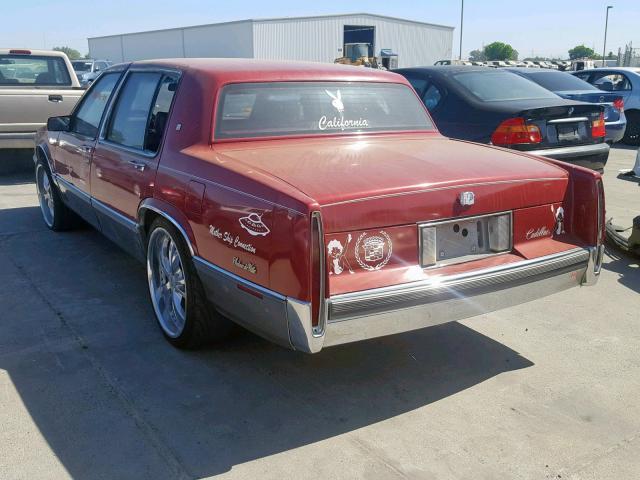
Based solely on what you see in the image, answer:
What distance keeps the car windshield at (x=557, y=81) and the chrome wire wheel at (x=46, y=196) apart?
8.35 m

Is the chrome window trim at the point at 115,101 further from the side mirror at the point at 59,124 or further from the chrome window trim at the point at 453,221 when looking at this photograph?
the chrome window trim at the point at 453,221

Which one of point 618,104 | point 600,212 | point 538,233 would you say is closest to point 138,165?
point 538,233

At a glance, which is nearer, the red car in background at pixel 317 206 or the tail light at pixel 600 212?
the red car in background at pixel 317 206

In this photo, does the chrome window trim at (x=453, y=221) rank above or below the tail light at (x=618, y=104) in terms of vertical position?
above

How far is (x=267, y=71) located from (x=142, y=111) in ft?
3.01

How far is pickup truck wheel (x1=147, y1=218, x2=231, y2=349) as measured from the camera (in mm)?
3637

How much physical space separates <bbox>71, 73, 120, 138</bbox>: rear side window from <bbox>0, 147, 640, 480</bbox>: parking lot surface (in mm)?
1356

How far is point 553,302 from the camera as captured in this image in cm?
471

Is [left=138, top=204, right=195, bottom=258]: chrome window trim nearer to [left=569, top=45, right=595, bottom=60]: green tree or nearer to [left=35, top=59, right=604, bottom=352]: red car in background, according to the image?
[left=35, top=59, right=604, bottom=352]: red car in background

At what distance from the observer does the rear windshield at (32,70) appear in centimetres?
955

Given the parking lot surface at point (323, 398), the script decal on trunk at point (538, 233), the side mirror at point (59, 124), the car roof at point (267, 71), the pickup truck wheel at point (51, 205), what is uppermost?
the car roof at point (267, 71)

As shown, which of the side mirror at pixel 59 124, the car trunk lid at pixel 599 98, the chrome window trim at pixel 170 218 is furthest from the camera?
the car trunk lid at pixel 599 98

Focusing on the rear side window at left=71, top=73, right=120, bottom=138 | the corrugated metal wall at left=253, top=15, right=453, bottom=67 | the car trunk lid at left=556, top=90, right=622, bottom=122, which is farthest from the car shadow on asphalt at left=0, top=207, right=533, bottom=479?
the corrugated metal wall at left=253, top=15, right=453, bottom=67

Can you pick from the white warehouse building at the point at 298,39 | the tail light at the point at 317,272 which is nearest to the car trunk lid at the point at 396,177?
the tail light at the point at 317,272
